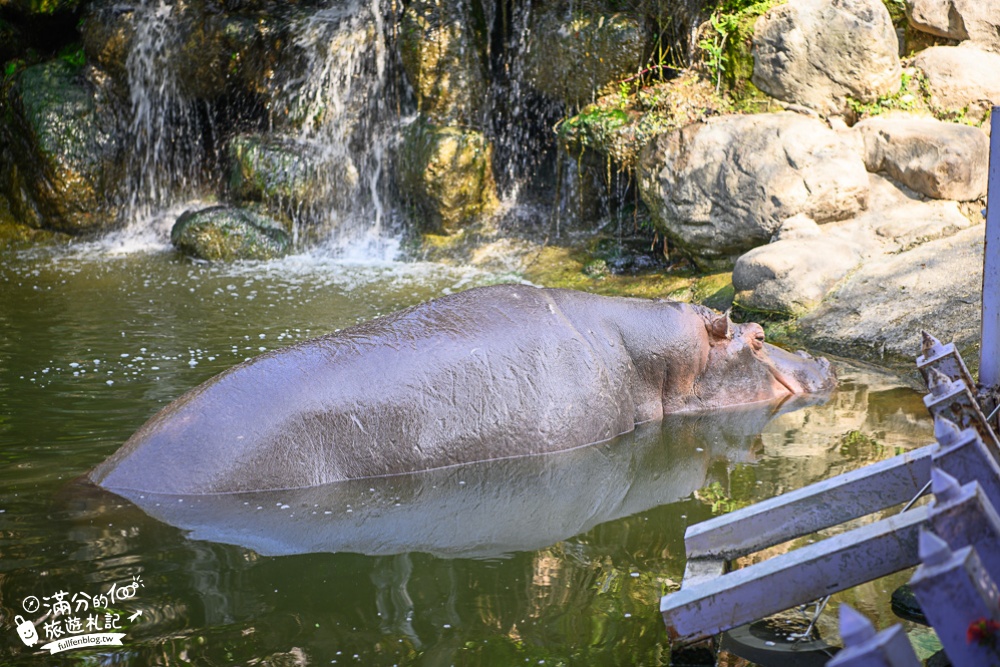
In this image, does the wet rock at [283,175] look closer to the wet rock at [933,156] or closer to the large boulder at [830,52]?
the large boulder at [830,52]

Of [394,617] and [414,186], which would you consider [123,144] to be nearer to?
[414,186]

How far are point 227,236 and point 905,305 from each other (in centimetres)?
799

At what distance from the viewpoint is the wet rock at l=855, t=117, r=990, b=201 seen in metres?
8.83

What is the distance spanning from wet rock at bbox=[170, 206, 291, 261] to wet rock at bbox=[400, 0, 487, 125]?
8.46ft

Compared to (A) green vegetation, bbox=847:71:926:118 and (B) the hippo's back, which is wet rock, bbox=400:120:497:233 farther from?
(B) the hippo's back

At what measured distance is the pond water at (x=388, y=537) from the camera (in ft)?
10.8

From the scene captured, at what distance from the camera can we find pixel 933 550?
183cm

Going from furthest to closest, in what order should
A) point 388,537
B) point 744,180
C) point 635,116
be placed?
point 635,116 → point 744,180 → point 388,537

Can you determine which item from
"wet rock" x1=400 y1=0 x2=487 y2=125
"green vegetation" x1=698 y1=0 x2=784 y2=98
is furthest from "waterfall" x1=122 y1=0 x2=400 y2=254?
"green vegetation" x1=698 y1=0 x2=784 y2=98

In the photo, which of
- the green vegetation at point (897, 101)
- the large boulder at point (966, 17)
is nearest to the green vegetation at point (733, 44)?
the green vegetation at point (897, 101)

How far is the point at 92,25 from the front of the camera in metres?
14.0

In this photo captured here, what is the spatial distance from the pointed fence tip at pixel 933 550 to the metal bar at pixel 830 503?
1168 mm

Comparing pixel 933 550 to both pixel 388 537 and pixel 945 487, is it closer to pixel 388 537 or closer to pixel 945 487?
pixel 945 487

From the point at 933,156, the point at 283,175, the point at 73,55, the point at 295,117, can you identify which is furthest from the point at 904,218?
the point at 73,55
